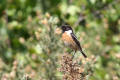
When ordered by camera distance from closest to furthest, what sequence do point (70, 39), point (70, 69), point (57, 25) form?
point (70, 69), point (70, 39), point (57, 25)

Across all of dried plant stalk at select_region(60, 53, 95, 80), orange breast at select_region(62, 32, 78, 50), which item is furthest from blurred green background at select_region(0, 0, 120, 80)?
dried plant stalk at select_region(60, 53, 95, 80)

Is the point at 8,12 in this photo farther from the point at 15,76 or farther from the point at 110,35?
the point at 15,76

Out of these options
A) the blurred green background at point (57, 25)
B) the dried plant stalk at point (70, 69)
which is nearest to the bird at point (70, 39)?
the dried plant stalk at point (70, 69)

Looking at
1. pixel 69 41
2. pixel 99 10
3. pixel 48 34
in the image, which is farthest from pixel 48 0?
pixel 69 41

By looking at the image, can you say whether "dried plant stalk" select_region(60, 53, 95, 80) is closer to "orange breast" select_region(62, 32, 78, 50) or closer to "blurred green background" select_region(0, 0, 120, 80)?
"orange breast" select_region(62, 32, 78, 50)

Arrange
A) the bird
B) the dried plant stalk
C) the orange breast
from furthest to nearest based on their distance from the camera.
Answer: the orange breast → the bird → the dried plant stalk

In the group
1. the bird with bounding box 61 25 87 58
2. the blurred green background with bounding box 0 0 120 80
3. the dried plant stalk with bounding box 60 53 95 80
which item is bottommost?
the dried plant stalk with bounding box 60 53 95 80

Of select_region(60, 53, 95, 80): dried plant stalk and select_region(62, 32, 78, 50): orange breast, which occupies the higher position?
select_region(62, 32, 78, 50): orange breast

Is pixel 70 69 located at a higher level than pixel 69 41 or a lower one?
lower

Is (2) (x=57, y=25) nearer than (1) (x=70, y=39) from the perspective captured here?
No

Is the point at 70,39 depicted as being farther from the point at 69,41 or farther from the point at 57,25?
the point at 57,25

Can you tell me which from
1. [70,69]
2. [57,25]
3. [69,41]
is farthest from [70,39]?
[57,25]

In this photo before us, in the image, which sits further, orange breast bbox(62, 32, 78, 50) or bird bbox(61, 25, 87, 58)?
orange breast bbox(62, 32, 78, 50)

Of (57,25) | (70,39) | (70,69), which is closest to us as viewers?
(70,69)
